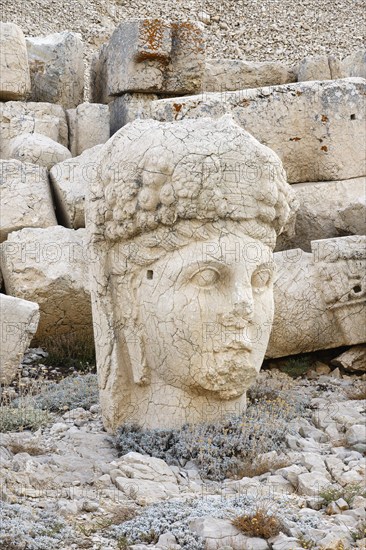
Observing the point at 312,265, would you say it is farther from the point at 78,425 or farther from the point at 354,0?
the point at 354,0

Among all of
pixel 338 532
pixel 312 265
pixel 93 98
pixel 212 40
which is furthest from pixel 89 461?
pixel 212 40

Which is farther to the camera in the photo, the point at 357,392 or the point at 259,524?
the point at 357,392

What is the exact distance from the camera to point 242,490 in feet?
18.0

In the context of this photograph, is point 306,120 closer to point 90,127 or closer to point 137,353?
point 90,127

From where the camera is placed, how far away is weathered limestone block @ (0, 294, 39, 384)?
7.63 metres

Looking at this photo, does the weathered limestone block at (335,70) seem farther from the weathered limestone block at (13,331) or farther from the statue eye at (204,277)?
the statue eye at (204,277)

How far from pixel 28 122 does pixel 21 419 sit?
4.94 m

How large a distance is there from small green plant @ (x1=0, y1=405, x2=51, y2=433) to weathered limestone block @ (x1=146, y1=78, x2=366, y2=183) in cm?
390

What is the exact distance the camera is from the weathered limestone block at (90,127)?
11.1m

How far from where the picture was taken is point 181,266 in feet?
20.1

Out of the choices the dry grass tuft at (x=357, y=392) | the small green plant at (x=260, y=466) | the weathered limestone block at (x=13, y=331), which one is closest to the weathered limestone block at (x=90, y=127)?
the weathered limestone block at (x=13, y=331)

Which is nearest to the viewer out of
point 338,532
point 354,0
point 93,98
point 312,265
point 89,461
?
point 338,532

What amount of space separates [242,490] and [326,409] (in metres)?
1.87

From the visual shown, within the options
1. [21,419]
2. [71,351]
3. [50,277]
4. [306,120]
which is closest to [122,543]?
[21,419]
